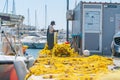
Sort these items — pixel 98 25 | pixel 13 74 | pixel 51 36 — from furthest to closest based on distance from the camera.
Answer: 1. pixel 98 25
2. pixel 51 36
3. pixel 13 74

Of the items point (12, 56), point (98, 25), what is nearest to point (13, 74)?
point (12, 56)

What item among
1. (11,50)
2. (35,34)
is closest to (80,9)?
(11,50)

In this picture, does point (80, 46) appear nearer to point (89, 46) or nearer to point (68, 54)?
point (89, 46)

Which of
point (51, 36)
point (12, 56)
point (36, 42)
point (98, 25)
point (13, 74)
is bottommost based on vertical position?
point (36, 42)

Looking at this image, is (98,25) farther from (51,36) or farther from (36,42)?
(36,42)

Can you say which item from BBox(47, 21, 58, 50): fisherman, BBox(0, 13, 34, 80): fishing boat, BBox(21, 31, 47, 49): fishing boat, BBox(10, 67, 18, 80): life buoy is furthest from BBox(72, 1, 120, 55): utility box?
BBox(21, 31, 47, 49): fishing boat

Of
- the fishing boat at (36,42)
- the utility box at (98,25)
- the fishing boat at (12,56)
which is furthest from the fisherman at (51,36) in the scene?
the fishing boat at (36,42)

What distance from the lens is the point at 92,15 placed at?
Result: 58.0 feet

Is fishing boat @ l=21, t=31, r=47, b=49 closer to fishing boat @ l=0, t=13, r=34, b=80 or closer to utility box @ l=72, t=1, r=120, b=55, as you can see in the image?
utility box @ l=72, t=1, r=120, b=55

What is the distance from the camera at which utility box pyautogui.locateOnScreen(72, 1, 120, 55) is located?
17703 millimetres

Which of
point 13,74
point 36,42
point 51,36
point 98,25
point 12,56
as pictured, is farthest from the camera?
point 36,42

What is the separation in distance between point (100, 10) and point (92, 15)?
1.54 feet

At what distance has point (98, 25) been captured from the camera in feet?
58.4

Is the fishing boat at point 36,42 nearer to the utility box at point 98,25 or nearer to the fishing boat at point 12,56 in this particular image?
the utility box at point 98,25
